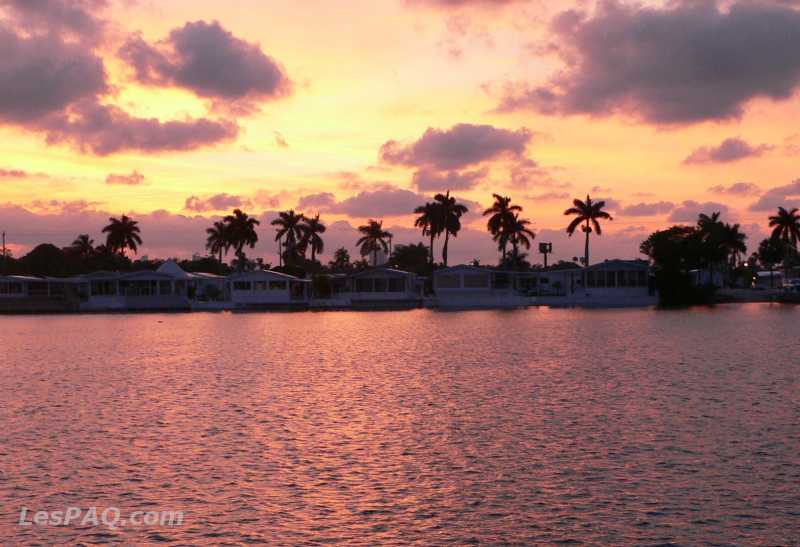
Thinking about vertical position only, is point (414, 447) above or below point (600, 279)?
below

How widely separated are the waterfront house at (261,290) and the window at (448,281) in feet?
62.1

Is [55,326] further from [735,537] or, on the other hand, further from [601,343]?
[735,537]

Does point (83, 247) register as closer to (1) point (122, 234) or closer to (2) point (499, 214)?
(1) point (122, 234)

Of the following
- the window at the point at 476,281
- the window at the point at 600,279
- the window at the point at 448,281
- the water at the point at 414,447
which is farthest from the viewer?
the window at the point at 448,281

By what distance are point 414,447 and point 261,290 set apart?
92659 mm

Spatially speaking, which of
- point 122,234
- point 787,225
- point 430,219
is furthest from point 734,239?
point 122,234

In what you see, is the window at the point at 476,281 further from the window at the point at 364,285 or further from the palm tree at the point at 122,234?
the palm tree at the point at 122,234

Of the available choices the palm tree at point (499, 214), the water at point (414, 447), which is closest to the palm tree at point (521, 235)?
the palm tree at point (499, 214)

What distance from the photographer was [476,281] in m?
109

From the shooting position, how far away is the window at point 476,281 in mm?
108312

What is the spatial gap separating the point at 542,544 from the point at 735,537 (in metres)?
3.10

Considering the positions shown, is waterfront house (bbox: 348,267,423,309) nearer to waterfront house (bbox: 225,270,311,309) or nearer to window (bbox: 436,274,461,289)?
window (bbox: 436,274,461,289)

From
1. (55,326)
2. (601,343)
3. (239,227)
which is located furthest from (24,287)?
(601,343)

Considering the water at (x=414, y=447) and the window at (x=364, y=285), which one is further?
the window at (x=364, y=285)
